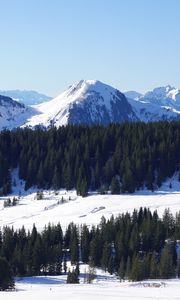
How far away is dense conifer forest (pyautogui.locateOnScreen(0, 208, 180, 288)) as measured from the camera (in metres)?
90.1

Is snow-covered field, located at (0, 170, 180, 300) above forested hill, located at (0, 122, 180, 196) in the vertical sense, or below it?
below

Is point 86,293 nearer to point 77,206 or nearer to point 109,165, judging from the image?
point 77,206

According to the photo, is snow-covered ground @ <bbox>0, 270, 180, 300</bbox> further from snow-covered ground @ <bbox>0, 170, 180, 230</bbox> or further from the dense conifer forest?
snow-covered ground @ <bbox>0, 170, 180, 230</bbox>

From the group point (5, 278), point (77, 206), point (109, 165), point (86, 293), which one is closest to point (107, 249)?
point (5, 278)

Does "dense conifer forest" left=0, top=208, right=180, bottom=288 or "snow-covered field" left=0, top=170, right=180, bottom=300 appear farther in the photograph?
"snow-covered field" left=0, top=170, right=180, bottom=300

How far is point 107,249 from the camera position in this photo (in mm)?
100812

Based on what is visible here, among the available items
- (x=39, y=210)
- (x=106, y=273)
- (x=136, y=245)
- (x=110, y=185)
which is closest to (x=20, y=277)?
(x=106, y=273)

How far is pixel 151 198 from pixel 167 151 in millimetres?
26942

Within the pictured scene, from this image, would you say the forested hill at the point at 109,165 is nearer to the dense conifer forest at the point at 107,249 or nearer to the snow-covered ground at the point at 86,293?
the dense conifer forest at the point at 107,249

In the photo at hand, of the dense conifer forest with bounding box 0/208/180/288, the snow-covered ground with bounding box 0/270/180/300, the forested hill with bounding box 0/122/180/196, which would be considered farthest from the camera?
the forested hill with bounding box 0/122/180/196

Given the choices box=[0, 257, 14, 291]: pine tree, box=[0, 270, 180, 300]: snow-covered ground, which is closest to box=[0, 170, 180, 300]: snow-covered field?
box=[0, 270, 180, 300]: snow-covered ground

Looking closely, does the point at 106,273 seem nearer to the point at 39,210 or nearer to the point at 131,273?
the point at 131,273

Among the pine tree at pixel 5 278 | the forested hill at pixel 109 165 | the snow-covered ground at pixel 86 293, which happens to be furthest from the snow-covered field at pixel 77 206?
the pine tree at pixel 5 278

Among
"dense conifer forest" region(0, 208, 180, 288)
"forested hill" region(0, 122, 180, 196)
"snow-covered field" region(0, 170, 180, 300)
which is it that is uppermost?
"forested hill" region(0, 122, 180, 196)
